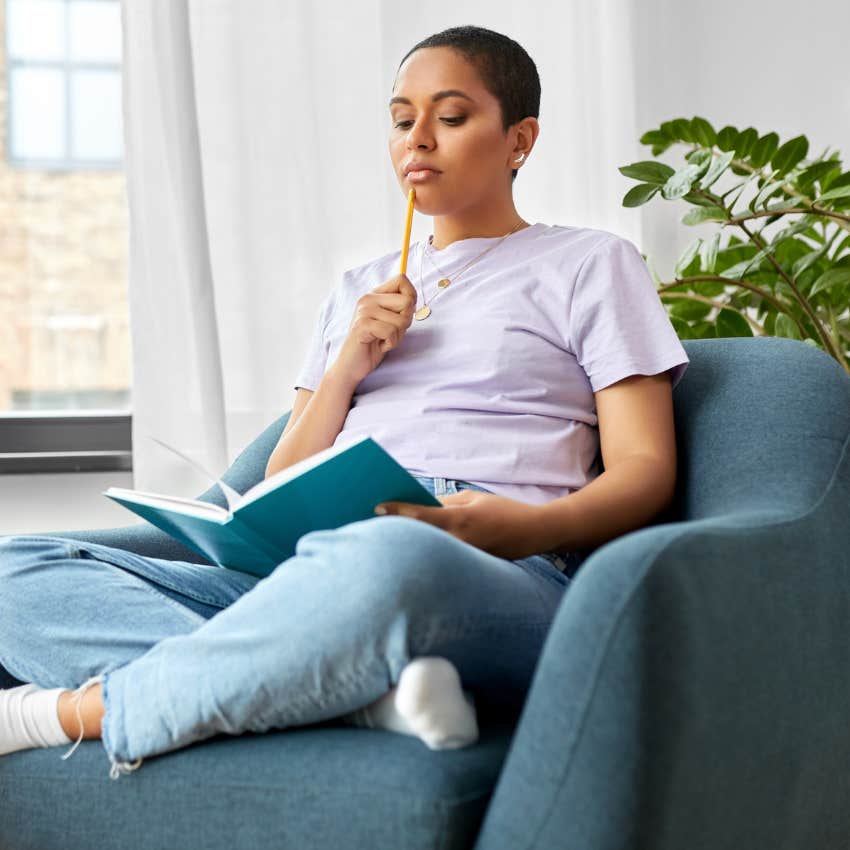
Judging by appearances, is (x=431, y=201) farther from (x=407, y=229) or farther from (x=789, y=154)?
(x=789, y=154)

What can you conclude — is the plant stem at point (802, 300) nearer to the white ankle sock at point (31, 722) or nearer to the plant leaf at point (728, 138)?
the plant leaf at point (728, 138)

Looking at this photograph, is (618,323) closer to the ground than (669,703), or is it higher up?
higher up

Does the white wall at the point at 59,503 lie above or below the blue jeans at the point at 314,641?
below

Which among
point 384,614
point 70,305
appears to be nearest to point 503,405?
point 384,614

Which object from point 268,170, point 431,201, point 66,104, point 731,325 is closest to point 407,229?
point 431,201

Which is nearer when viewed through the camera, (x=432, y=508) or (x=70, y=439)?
(x=432, y=508)

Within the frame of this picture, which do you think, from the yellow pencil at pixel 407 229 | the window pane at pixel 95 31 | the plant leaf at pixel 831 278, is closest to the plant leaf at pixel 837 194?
the plant leaf at pixel 831 278

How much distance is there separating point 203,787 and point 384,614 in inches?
8.1

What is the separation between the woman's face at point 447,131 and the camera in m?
1.41

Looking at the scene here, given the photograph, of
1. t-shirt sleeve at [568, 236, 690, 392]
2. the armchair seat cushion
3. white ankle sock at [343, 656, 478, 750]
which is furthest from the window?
white ankle sock at [343, 656, 478, 750]

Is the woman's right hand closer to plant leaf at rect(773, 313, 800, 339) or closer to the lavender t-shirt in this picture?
the lavender t-shirt

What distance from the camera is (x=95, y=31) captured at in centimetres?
239

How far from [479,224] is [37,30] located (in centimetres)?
132

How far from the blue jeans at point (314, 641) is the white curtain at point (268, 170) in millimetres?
1126
